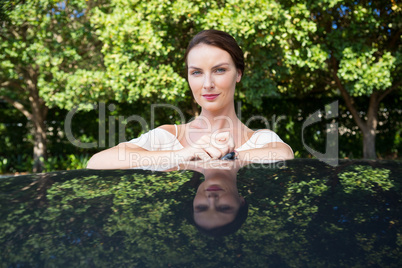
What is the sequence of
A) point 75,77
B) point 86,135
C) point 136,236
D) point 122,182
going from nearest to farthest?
point 136,236 → point 122,182 → point 75,77 → point 86,135

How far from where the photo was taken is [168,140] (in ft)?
8.54

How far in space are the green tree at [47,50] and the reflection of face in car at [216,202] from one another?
830cm

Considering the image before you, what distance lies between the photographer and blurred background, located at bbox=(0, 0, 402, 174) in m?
8.77

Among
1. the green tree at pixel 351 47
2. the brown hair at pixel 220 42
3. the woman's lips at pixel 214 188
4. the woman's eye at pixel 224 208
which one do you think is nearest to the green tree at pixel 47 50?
the green tree at pixel 351 47

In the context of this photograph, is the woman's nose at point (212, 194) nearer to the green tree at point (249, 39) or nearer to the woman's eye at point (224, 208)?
the woman's eye at point (224, 208)

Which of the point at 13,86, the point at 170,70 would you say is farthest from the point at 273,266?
the point at 13,86

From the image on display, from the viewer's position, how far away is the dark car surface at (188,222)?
83 centimetres

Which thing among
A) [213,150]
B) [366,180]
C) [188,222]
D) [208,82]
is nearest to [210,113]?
[208,82]

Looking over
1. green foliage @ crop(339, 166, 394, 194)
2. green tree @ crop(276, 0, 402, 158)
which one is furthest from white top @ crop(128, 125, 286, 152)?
green tree @ crop(276, 0, 402, 158)

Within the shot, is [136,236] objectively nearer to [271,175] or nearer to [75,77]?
[271,175]

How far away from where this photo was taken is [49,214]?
1.04m

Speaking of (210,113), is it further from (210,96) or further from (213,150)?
(213,150)

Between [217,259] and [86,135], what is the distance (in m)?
13.1

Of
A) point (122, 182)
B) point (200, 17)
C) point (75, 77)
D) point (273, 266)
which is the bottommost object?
point (273, 266)
